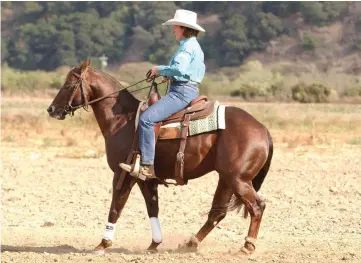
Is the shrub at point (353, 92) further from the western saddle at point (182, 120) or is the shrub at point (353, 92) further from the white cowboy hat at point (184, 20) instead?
the white cowboy hat at point (184, 20)

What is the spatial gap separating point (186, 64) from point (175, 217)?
3906mm

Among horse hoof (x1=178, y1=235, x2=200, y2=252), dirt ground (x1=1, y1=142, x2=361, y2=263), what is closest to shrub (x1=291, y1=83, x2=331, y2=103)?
dirt ground (x1=1, y1=142, x2=361, y2=263)

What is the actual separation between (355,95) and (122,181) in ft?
128

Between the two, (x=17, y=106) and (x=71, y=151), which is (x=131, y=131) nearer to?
(x=71, y=151)

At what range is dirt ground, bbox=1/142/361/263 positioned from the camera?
10258mm

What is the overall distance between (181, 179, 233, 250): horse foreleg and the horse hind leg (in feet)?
1.56

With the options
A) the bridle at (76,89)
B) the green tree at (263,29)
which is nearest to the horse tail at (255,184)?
the bridle at (76,89)

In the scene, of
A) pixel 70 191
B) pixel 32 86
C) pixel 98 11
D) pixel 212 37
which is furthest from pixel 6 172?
pixel 98 11

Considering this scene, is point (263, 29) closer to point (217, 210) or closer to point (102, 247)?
point (217, 210)

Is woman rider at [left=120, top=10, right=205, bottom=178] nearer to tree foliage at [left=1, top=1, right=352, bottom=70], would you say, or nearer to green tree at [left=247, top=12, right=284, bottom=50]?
tree foliage at [left=1, top=1, right=352, bottom=70]

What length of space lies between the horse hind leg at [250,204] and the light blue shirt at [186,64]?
4.09ft

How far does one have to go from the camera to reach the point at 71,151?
23172mm

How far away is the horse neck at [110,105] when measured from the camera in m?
10.6

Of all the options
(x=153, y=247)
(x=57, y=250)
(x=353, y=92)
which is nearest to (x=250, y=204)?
(x=153, y=247)
